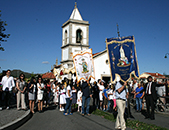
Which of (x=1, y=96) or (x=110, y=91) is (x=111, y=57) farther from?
(x=1, y=96)

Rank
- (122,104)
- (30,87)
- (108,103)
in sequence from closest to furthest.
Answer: (122,104) → (30,87) → (108,103)

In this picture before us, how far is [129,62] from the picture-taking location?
9039mm

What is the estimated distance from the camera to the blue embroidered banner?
896 centimetres

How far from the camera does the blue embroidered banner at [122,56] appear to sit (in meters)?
8.96

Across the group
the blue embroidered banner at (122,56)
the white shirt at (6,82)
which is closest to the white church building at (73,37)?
the blue embroidered banner at (122,56)

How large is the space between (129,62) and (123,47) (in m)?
0.89

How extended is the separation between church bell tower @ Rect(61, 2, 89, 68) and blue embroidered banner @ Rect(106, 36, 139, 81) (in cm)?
1993

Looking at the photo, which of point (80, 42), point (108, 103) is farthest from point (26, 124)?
point (80, 42)

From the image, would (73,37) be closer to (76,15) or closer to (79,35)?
(79,35)

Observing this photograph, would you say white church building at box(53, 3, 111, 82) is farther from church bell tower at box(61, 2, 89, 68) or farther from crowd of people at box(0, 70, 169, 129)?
crowd of people at box(0, 70, 169, 129)

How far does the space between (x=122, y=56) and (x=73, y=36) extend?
21.7 m

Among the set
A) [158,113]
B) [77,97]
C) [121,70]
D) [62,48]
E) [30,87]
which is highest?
[62,48]

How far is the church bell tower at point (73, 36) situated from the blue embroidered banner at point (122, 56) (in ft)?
65.4

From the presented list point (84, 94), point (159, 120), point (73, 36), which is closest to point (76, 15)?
point (73, 36)
